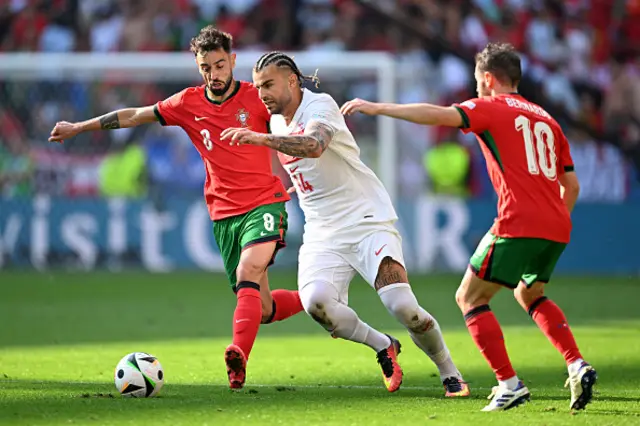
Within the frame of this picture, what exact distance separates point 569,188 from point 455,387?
4.21 feet

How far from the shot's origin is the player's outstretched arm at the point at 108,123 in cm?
758

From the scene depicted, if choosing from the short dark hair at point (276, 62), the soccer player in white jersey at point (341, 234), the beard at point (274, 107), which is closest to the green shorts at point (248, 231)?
the soccer player in white jersey at point (341, 234)

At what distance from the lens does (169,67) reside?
1783cm

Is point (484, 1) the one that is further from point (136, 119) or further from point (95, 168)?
point (136, 119)

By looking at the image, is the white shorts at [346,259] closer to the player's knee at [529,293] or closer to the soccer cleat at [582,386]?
the player's knee at [529,293]

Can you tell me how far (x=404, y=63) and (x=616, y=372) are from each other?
11.4 meters

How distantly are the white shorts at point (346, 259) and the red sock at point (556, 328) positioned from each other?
33.2 inches

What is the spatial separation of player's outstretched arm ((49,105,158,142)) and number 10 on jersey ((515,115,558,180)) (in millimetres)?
2546

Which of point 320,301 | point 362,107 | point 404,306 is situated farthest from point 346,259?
point 362,107

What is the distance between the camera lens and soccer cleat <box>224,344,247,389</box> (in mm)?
6574

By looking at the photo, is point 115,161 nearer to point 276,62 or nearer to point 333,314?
point 276,62

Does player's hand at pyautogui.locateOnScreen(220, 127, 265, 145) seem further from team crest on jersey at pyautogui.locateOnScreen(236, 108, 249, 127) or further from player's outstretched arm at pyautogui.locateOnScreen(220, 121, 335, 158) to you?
team crest on jersey at pyautogui.locateOnScreen(236, 108, 249, 127)

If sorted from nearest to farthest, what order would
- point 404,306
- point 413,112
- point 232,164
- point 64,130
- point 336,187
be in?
point 413,112, point 404,306, point 336,187, point 232,164, point 64,130

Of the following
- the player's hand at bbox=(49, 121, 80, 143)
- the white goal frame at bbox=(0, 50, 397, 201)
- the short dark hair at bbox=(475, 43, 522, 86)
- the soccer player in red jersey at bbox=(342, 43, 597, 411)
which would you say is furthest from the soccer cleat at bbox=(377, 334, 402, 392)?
the white goal frame at bbox=(0, 50, 397, 201)
